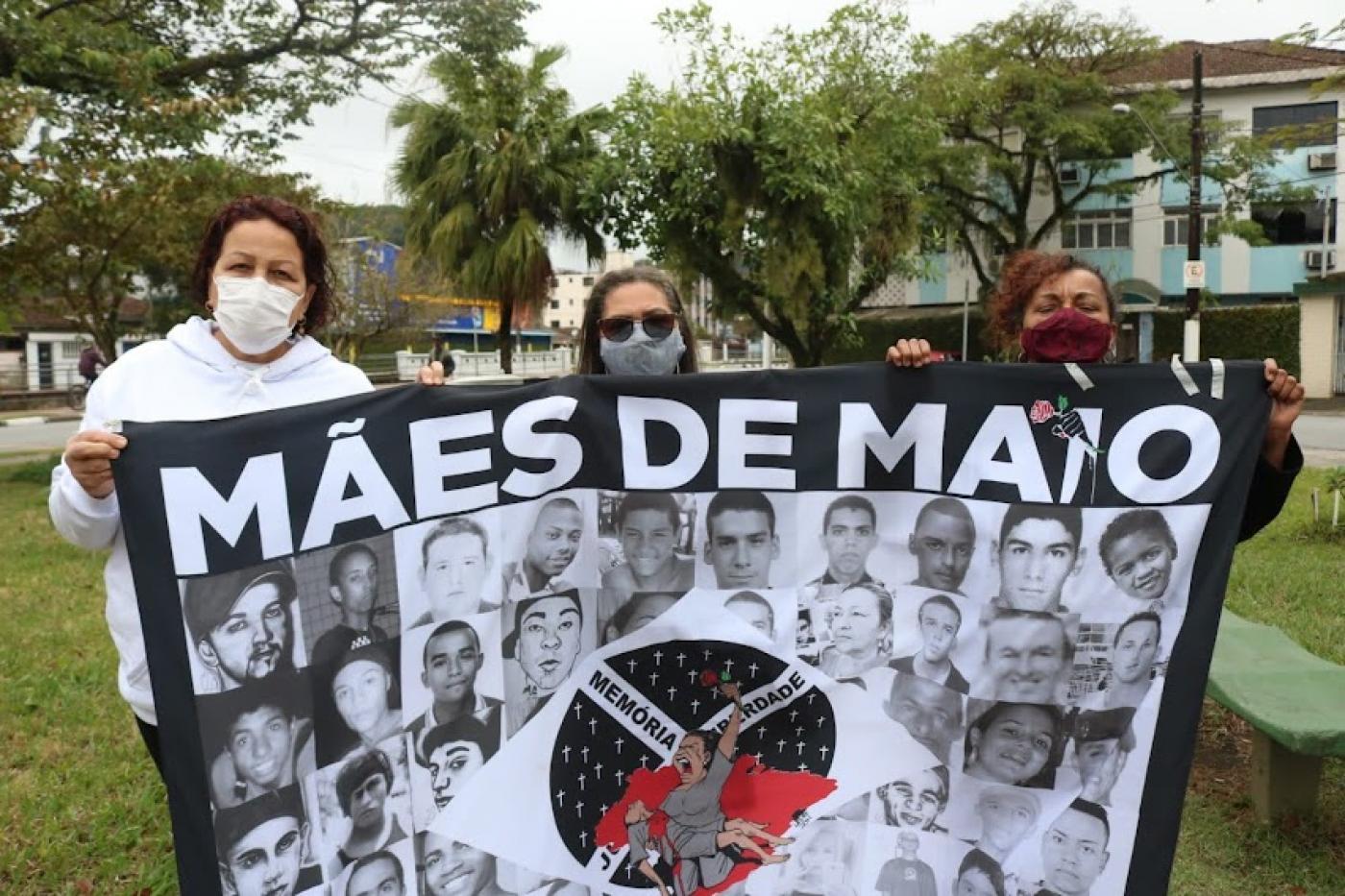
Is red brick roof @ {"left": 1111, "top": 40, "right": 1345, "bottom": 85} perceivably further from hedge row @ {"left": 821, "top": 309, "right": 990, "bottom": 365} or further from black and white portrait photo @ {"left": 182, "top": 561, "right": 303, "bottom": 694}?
black and white portrait photo @ {"left": 182, "top": 561, "right": 303, "bottom": 694}

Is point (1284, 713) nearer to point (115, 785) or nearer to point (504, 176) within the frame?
point (115, 785)

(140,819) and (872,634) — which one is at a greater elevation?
(872,634)

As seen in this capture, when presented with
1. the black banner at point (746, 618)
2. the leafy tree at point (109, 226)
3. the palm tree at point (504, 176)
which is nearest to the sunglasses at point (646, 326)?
the black banner at point (746, 618)

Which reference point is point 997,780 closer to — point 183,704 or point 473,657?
point 473,657

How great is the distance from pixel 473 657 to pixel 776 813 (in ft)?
2.53

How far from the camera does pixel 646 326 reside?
276 cm

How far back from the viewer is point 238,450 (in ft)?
7.26

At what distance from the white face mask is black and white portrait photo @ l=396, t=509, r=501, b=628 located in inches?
21.0

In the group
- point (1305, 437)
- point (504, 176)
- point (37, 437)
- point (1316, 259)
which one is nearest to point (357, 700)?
point (504, 176)

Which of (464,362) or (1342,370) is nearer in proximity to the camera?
(1342,370)

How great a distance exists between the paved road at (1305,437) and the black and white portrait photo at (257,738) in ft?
43.8

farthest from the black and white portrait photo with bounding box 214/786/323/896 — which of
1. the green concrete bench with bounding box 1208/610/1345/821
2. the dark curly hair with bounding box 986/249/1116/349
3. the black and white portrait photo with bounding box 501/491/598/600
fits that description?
the green concrete bench with bounding box 1208/610/1345/821

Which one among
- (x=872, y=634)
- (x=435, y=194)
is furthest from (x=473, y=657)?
(x=435, y=194)

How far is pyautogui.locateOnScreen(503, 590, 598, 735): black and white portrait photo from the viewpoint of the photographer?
236 centimetres
